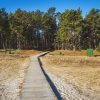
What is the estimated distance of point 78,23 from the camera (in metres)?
99.4

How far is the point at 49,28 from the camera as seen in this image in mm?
120062

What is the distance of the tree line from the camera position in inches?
4043

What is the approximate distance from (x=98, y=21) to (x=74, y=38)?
11151 millimetres

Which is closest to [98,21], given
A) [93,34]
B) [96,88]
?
[93,34]

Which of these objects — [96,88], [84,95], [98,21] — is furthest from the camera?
[98,21]

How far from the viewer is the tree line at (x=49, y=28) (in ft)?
337

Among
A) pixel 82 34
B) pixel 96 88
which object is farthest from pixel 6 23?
pixel 96 88

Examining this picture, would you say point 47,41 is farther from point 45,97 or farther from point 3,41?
point 45,97

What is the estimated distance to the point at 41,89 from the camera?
56.2 ft

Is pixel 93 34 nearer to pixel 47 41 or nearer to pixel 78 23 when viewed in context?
pixel 78 23

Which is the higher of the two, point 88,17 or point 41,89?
point 88,17

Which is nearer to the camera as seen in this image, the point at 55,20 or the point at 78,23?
the point at 78,23

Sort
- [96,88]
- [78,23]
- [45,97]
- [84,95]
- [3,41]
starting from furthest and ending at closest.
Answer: [3,41]
[78,23]
[96,88]
[84,95]
[45,97]

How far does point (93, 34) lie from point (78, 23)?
1456 cm
